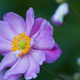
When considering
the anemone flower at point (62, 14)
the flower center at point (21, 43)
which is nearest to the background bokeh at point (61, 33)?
the anemone flower at point (62, 14)

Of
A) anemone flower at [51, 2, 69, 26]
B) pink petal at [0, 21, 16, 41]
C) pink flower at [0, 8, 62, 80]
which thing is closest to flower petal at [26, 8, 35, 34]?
pink flower at [0, 8, 62, 80]

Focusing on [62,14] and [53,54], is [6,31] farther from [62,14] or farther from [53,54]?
[62,14]

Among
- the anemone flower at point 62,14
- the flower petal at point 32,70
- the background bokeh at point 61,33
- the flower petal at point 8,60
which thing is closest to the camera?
the flower petal at point 32,70

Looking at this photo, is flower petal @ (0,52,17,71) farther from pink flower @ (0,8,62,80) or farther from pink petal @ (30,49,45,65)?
pink petal @ (30,49,45,65)

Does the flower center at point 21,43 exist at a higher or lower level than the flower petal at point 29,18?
lower

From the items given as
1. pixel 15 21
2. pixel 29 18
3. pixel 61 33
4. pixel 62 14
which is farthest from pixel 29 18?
pixel 61 33

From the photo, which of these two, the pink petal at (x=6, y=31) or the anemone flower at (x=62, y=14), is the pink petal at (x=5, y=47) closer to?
the pink petal at (x=6, y=31)

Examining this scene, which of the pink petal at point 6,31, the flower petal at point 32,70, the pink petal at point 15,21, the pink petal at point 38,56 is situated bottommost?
the flower petal at point 32,70

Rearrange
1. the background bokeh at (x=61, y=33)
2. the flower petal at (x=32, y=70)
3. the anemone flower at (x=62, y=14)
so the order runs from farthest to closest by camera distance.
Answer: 1. the background bokeh at (x=61, y=33)
2. the anemone flower at (x=62, y=14)
3. the flower petal at (x=32, y=70)
